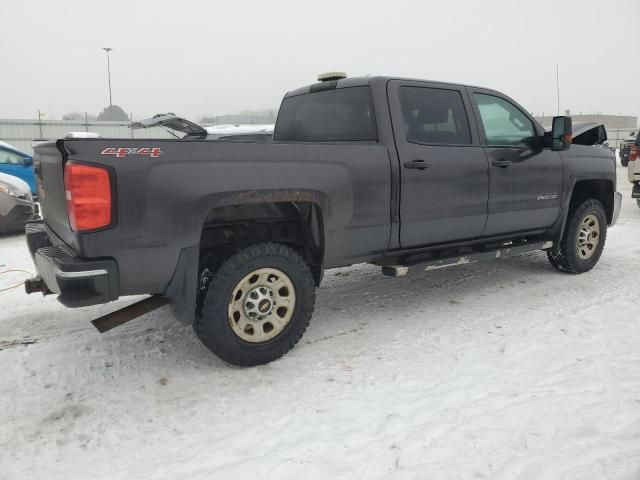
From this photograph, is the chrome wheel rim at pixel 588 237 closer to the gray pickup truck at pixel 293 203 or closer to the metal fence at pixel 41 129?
the gray pickup truck at pixel 293 203

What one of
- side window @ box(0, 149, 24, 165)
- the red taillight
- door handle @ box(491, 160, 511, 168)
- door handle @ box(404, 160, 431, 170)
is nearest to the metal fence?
side window @ box(0, 149, 24, 165)

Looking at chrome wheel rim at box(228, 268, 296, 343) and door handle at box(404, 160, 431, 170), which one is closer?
chrome wheel rim at box(228, 268, 296, 343)

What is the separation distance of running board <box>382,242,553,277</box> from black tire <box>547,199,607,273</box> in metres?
0.35

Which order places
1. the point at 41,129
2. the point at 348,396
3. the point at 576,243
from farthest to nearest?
the point at 41,129 < the point at 576,243 < the point at 348,396

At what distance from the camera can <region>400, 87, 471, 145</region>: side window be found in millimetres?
4039

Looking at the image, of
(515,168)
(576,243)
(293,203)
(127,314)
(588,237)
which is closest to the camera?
(127,314)

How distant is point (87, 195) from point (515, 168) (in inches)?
143

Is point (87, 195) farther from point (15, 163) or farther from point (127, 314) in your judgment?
point (15, 163)

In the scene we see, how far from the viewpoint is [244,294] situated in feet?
10.7

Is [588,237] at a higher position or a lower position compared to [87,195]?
lower

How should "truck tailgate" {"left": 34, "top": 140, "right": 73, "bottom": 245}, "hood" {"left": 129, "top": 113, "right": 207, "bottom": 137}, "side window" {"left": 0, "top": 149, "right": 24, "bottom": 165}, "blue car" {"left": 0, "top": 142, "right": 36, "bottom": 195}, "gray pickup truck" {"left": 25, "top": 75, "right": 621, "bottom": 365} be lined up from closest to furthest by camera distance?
"gray pickup truck" {"left": 25, "top": 75, "right": 621, "bottom": 365} < "truck tailgate" {"left": 34, "top": 140, "right": 73, "bottom": 245} < "hood" {"left": 129, "top": 113, "right": 207, "bottom": 137} < "blue car" {"left": 0, "top": 142, "right": 36, "bottom": 195} < "side window" {"left": 0, "top": 149, "right": 24, "bottom": 165}

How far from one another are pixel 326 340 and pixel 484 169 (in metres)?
2.00

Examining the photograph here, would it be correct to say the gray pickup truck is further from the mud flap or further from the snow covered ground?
the snow covered ground

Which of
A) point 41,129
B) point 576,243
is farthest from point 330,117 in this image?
point 41,129
